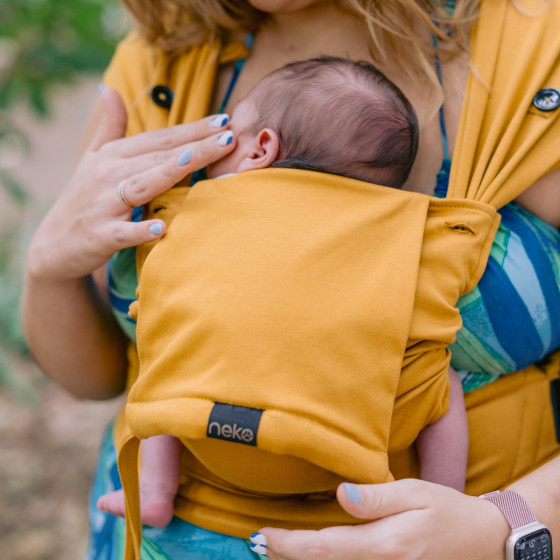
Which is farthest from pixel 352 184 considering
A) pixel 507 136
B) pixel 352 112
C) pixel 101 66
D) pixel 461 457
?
pixel 101 66

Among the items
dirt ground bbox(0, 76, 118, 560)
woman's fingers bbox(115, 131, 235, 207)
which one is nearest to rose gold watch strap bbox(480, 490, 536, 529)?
woman's fingers bbox(115, 131, 235, 207)

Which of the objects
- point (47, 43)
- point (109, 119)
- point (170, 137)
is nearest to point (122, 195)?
point (170, 137)

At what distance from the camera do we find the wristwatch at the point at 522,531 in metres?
1.16

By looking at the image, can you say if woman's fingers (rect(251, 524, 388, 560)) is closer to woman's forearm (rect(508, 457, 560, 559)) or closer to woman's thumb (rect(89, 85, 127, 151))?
woman's forearm (rect(508, 457, 560, 559))

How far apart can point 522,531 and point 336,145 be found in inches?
31.4

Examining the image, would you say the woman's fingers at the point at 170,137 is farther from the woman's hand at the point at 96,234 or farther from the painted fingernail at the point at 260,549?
the painted fingernail at the point at 260,549

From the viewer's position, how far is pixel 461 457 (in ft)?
4.29

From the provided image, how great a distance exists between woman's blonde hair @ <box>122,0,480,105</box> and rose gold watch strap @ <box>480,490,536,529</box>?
2.65 feet

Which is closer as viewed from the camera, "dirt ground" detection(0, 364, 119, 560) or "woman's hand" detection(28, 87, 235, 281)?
"woman's hand" detection(28, 87, 235, 281)

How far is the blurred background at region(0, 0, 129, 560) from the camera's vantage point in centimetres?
308

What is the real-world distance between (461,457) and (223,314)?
1.86ft

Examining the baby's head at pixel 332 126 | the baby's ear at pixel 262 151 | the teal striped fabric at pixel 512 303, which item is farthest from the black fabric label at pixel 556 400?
the baby's ear at pixel 262 151

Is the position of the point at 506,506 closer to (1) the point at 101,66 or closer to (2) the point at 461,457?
(2) the point at 461,457

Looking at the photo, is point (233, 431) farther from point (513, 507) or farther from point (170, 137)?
point (170, 137)
